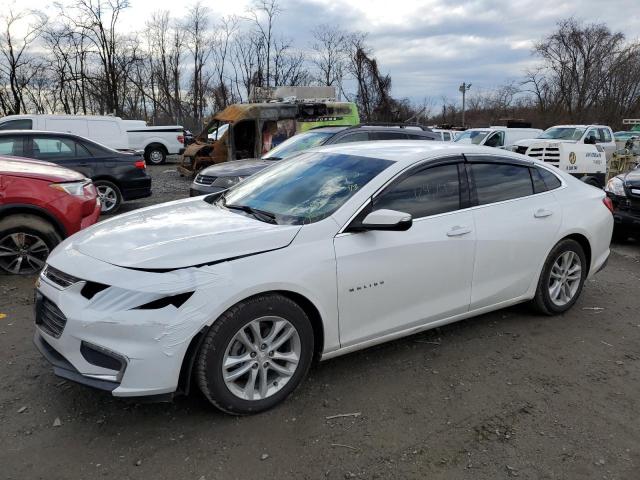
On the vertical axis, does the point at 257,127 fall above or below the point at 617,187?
above

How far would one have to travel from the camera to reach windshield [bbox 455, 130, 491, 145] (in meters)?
18.3

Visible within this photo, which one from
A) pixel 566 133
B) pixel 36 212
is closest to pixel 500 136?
pixel 566 133

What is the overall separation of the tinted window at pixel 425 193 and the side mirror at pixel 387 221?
0.22m

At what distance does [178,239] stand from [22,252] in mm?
3640

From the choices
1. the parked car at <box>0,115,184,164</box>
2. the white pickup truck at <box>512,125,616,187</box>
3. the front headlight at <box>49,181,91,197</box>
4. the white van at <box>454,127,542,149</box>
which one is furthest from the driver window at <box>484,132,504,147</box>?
the front headlight at <box>49,181,91,197</box>

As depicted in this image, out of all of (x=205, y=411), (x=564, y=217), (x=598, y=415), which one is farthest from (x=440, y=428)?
(x=564, y=217)

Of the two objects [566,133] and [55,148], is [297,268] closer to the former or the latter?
[55,148]

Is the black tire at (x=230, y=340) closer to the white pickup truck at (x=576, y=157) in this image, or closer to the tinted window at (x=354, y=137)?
the tinted window at (x=354, y=137)

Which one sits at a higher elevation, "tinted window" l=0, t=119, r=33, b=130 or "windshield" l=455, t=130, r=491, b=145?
"tinted window" l=0, t=119, r=33, b=130

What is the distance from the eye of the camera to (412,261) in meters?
3.37

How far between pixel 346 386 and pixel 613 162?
15.9m

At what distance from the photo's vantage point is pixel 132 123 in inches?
896

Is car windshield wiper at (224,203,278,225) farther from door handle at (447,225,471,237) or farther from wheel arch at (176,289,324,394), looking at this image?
door handle at (447,225,471,237)

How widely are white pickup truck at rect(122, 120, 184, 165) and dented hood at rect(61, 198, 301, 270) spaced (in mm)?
20217
